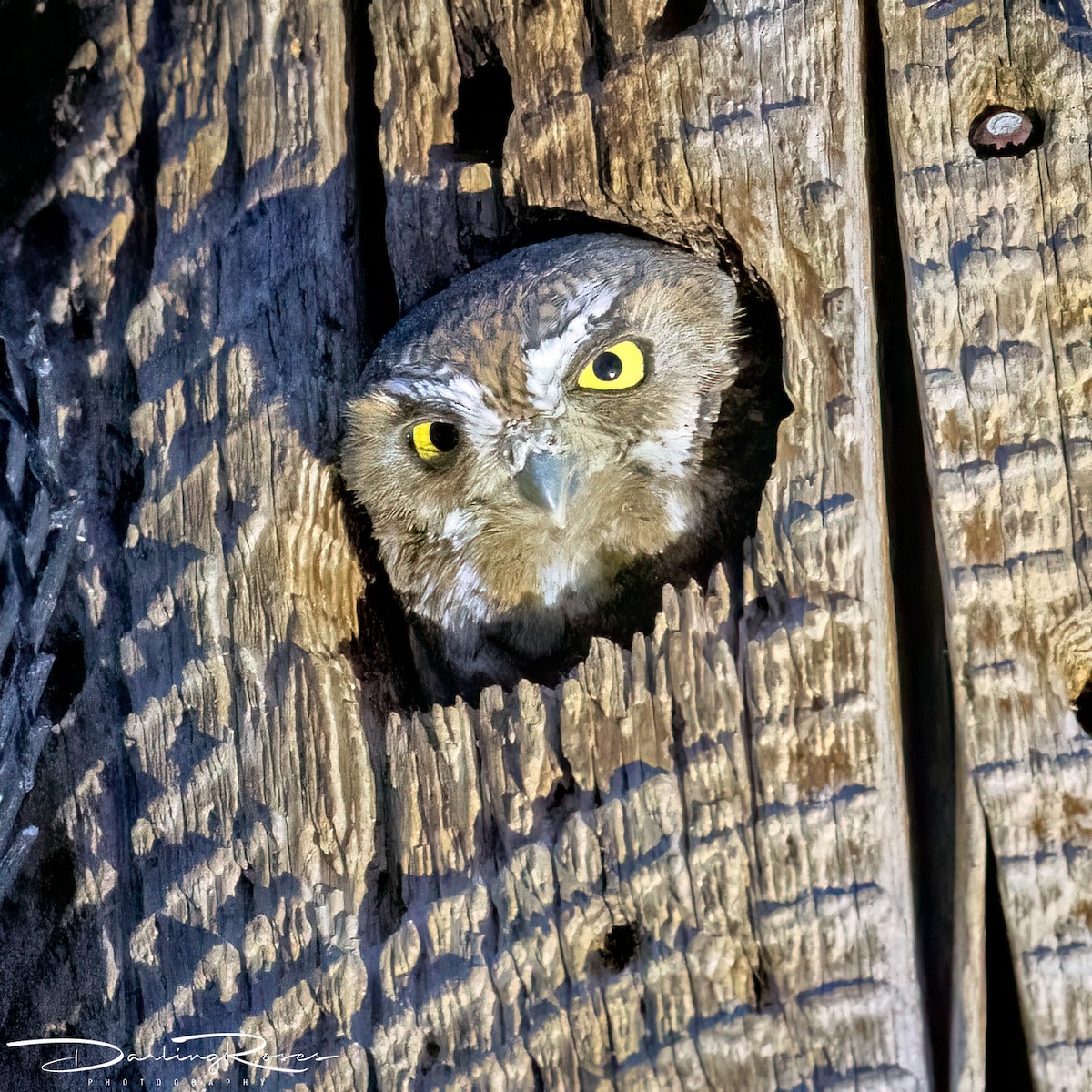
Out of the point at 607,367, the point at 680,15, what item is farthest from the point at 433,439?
the point at 680,15

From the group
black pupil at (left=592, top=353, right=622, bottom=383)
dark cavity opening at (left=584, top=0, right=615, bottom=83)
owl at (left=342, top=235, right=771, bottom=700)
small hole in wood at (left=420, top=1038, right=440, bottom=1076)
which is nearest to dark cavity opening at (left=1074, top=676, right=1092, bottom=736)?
owl at (left=342, top=235, right=771, bottom=700)

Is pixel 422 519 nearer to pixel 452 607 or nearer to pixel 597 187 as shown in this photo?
pixel 452 607

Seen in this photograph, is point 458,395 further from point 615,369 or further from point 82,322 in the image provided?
point 82,322

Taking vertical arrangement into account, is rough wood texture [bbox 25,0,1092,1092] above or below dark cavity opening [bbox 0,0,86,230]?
below

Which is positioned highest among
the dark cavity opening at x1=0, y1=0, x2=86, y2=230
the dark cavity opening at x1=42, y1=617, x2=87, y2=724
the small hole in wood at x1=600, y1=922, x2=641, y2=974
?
the dark cavity opening at x1=0, y1=0, x2=86, y2=230

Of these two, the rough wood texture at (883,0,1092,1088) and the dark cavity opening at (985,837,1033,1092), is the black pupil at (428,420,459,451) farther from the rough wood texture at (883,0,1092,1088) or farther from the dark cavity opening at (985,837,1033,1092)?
the dark cavity opening at (985,837,1033,1092)

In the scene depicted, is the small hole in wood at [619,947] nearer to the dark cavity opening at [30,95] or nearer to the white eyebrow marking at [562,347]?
the white eyebrow marking at [562,347]

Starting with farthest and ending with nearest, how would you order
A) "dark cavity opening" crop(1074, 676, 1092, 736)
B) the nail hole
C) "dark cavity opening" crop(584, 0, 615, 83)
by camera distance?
"dark cavity opening" crop(584, 0, 615, 83) < the nail hole < "dark cavity opening" crop(1074, 676, 1092, 736)
